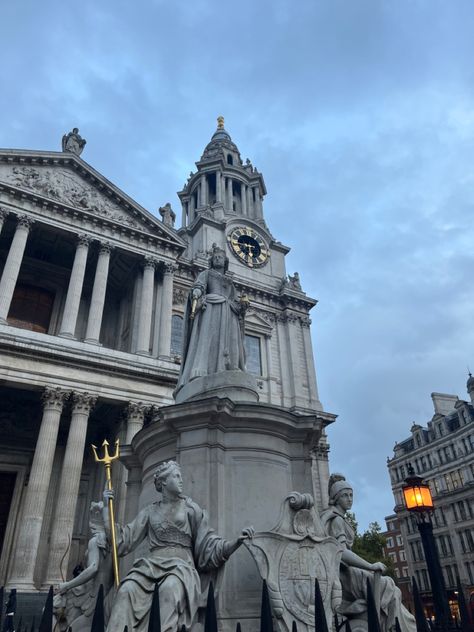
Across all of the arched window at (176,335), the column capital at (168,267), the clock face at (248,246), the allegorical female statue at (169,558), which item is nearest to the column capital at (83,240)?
the column capital at (168,267)

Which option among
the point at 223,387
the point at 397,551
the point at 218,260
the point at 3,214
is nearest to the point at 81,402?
the point at 3,214

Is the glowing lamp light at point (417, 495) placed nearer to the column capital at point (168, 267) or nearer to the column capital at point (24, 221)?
the column capital at point (168, 267)

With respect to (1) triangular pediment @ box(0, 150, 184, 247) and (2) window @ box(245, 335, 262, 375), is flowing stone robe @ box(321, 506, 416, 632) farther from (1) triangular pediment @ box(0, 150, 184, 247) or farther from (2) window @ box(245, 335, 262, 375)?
(2) window @ box(245, 335, 262, 375)

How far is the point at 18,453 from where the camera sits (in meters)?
23.7

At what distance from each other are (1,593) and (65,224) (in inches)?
935

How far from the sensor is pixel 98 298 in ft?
81.4

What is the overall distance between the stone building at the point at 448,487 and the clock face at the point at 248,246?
2482 centimetres

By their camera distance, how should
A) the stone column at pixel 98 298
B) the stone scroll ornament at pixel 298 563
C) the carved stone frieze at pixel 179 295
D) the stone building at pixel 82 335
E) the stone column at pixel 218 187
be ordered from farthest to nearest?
the stone column at pixel 218 187, the carved stone frieze at pixel 179 295, the stone column at pixel 98 298, the stone building at pixel 82 335, the stone scroll ornament at pixel 298 563

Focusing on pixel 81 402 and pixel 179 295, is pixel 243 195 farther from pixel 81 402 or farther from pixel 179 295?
pixel 81 402

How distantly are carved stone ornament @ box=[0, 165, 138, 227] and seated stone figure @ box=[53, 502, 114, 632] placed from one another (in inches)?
918

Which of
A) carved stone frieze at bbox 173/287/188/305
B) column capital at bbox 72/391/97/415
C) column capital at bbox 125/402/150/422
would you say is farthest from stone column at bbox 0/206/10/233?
column capital at bbox 125/402/150/422

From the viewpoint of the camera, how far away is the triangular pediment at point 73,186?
25.7 metres


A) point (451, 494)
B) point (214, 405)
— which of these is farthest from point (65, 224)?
point (451, 494)

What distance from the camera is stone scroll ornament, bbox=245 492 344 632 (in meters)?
5.10
